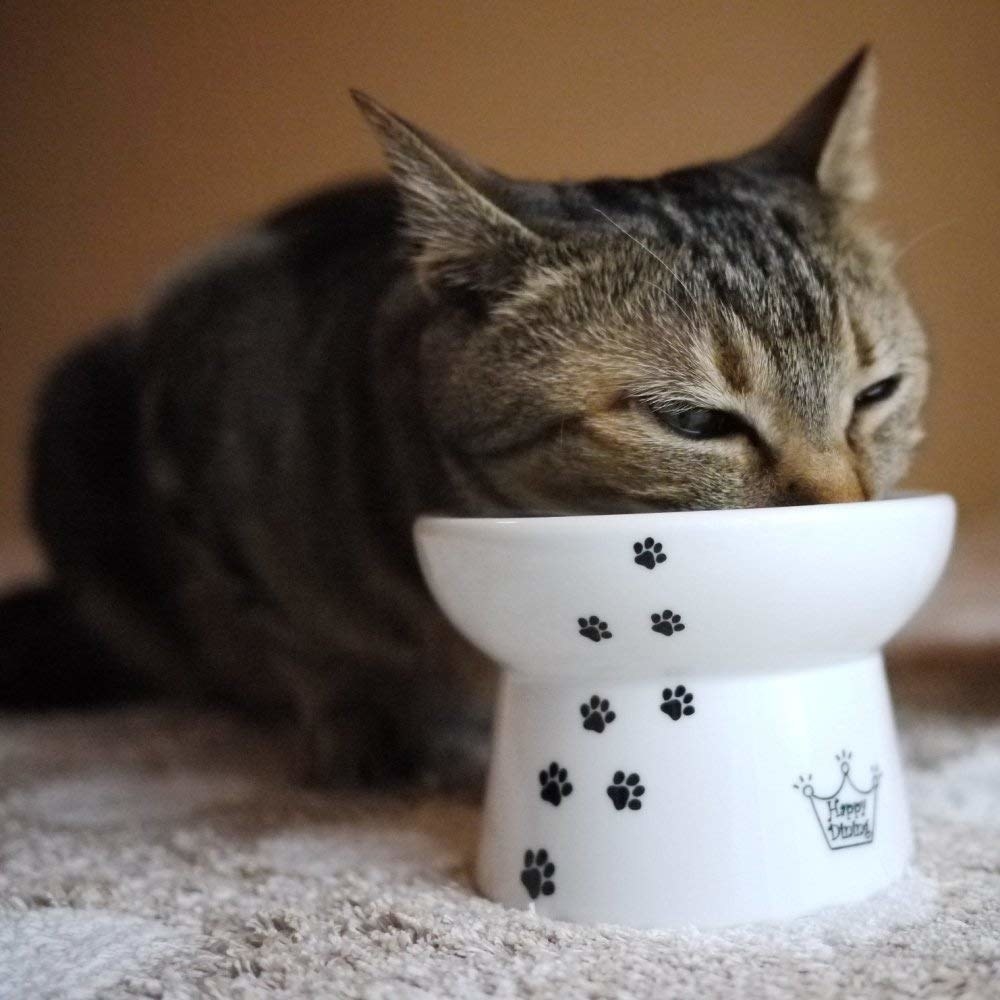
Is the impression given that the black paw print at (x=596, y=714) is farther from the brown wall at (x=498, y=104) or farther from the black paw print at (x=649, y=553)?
the brown wall at (x=498, y=104)

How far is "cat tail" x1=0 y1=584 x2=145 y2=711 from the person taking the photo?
4.60ft

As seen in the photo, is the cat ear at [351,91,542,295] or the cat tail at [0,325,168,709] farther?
the cat tail at [0,325,168,709]

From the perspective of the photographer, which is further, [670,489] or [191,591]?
[191,591]

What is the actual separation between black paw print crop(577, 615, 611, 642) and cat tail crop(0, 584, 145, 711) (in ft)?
3.01

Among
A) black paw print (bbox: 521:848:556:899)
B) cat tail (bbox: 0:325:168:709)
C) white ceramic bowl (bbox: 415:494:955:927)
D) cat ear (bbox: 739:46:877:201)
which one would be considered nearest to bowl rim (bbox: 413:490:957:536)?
white ceramic bowl (bbox: 415:494:955:927)

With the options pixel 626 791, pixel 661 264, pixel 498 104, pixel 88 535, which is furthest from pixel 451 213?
pixel 498 104

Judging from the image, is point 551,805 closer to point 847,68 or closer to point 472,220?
point 472,220

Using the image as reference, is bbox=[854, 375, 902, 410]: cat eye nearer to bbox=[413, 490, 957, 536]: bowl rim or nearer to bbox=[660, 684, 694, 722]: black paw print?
bbox=[413, 490, 957, 536]: bowl rim

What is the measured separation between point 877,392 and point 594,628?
1.14 feet

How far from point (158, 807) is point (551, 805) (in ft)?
1.45

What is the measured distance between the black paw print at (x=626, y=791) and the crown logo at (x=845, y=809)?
0.09 metres

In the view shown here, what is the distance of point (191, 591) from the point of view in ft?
4.48

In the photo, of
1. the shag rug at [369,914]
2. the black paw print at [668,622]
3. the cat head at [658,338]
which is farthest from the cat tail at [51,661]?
the black paw print at [668,622]

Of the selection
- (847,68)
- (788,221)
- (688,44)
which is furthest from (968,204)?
(788,221)
